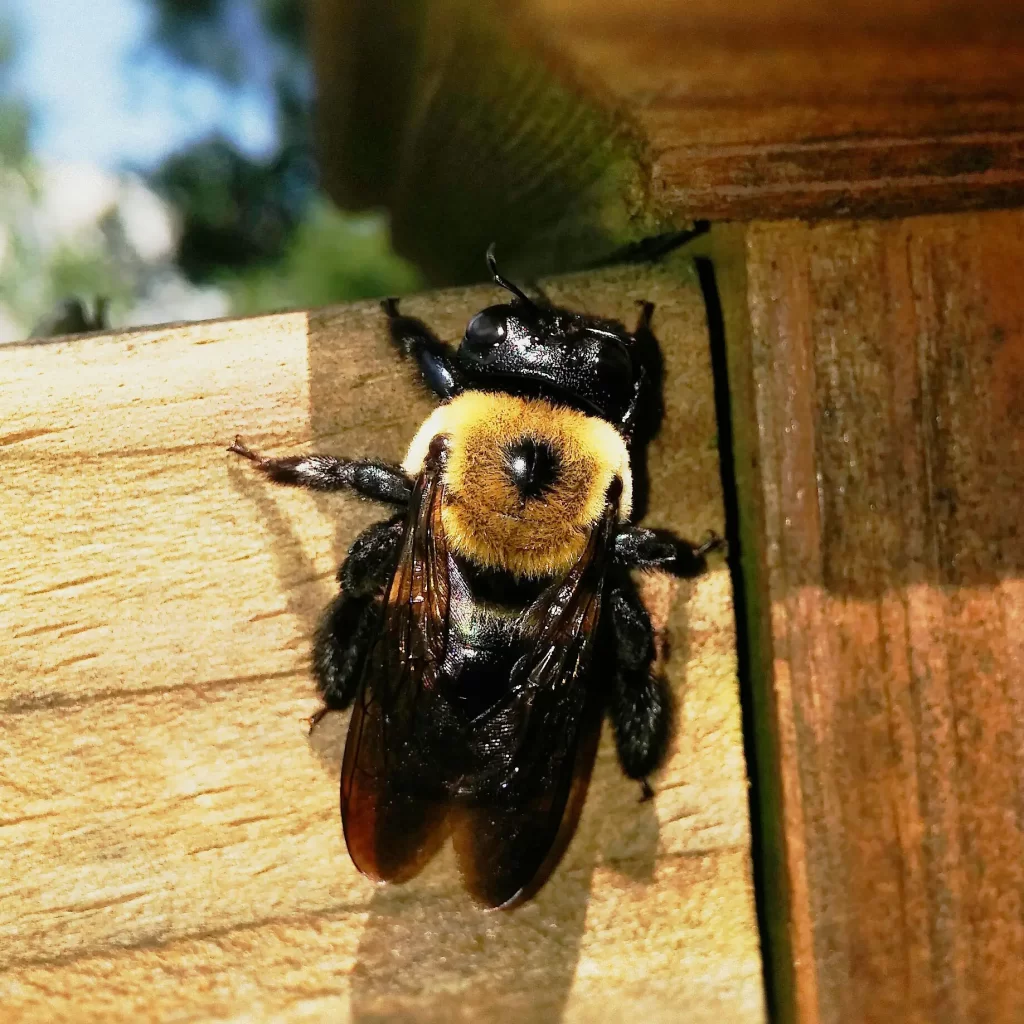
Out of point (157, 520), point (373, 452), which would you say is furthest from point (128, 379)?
point (373, 452)

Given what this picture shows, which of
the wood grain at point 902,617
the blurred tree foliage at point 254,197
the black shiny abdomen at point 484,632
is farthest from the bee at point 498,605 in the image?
the blurred tree foliage at point 254,197

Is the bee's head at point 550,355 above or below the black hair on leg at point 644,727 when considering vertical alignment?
above

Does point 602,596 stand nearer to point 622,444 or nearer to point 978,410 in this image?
point 622,444

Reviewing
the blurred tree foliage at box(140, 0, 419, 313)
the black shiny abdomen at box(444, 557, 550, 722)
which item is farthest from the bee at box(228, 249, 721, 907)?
the blurred tree foliage at box(140, 0, 419, 313)

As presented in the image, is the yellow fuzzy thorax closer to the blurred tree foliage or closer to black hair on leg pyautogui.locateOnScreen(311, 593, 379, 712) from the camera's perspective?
black hair on leg pyautogui.locateOnScreen(311, 593, 379, 712)

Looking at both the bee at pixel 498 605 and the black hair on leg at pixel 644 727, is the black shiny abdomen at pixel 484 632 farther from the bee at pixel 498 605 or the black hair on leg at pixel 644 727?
the black hair on leg at pixel 644 727

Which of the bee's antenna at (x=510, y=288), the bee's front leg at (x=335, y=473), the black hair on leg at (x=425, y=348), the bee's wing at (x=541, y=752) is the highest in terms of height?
the bee's antenna at (x=510, y=288)
